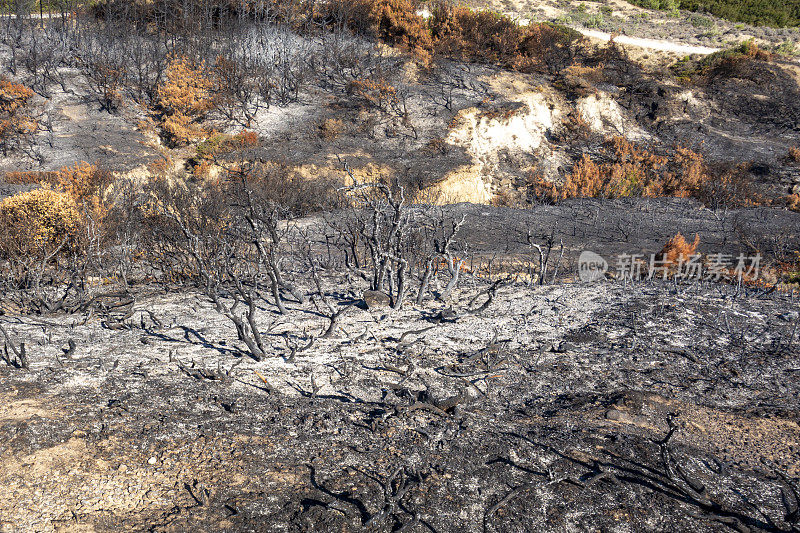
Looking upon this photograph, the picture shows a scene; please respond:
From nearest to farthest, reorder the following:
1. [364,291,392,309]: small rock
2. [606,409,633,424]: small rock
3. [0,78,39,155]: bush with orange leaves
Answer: [606,409,633,424]: small rock, [364,291,392,309]: small rock, [0,78,39,155]: bush with orange leaves

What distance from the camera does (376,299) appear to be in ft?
26.3

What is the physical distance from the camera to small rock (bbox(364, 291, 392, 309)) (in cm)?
790

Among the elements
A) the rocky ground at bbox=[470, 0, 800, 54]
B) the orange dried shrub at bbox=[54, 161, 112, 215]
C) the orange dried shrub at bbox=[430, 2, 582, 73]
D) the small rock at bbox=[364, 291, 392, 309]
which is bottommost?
the orange dried shrub at bbox=[54, 161, 112, 215]

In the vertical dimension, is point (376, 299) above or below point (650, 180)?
above

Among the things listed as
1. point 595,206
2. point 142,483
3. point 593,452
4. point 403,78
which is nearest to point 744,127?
point 595,206

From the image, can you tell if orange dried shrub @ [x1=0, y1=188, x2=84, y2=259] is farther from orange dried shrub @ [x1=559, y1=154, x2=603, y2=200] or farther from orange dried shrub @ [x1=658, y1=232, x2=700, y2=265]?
orange dried shrub @ [x1=559, y1=154, x2=603, y2=200]

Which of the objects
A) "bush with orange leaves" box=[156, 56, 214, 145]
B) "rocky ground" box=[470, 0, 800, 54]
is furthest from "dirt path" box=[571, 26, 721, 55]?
"bush with orange leaves" box=[156, 56, 214, 145]

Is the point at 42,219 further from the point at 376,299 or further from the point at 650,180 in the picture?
the point at 650,180

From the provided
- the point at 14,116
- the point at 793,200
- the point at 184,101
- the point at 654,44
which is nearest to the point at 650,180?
the point at 793,200

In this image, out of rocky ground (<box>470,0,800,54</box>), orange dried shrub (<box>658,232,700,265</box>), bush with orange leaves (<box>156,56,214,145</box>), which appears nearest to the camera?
orange dried shrub (<box>658,232,700,265</box>)

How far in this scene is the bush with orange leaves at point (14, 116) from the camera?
19469mm

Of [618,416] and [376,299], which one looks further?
[376,299]

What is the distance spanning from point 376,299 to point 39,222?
9268 millimetres

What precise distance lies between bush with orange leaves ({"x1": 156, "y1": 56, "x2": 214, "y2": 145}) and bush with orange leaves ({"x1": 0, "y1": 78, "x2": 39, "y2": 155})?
4.74 meters
